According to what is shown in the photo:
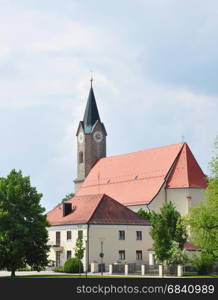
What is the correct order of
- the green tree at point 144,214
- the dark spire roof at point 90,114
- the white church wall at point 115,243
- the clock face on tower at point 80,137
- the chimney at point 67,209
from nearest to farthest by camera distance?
the white church wall at point 115,243 → the chimney at point 67,209 → the green tree at point 144,214 → the dark spire roof at point 90,114 → the clock face on tower at point 80,137

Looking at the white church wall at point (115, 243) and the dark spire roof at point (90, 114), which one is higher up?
the dark spire roof at point (90, 114)

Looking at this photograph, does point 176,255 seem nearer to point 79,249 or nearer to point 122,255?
point 122,255

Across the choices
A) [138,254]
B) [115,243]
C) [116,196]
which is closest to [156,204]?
[116,196]

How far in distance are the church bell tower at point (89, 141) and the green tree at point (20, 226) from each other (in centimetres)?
4606

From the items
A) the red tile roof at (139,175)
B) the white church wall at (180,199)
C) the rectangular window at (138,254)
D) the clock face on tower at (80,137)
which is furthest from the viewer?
the clock face on tower at (80,137)

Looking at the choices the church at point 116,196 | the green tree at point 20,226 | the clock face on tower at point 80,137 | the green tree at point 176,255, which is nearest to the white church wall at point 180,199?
the church at point 116,196

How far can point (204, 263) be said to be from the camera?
188 ft

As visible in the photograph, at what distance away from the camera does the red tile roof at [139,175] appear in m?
79.0

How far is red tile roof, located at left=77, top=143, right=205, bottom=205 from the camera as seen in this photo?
7900 cm

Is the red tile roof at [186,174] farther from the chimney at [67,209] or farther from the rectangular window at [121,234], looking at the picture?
the chimney at [67,209]

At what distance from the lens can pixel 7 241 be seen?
4944cm

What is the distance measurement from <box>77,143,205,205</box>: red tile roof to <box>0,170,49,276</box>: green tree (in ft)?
94.1
